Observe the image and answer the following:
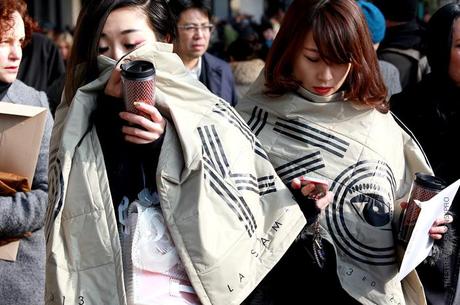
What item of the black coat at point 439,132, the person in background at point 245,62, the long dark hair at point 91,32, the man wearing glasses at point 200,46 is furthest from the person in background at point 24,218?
the person in background at point 245,62

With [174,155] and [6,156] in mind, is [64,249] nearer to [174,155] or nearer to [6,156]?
[174,155]

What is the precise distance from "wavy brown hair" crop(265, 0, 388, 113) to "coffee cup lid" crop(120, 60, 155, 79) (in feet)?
2.50

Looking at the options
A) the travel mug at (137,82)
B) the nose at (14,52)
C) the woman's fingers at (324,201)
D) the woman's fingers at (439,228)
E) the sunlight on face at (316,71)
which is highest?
the travel mug at (137,82)

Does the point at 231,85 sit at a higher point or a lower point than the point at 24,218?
lower

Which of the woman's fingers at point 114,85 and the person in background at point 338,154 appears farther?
the person in background at point 338,154

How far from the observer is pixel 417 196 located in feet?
7.66

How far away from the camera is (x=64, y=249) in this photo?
194 centimetres

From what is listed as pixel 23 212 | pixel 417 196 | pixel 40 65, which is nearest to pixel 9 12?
pixel 23 212

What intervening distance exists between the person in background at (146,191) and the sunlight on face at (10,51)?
2.60ft

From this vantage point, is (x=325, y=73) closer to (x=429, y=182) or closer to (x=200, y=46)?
(x=429, y=182)

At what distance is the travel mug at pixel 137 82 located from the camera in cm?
185

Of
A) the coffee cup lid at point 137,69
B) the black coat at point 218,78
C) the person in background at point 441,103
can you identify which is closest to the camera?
the coffee cup lid at point 137,69

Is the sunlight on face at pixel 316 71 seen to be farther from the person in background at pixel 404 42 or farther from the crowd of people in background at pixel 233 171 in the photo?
the person in background at pixel 404 42

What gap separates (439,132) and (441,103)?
0.14m
